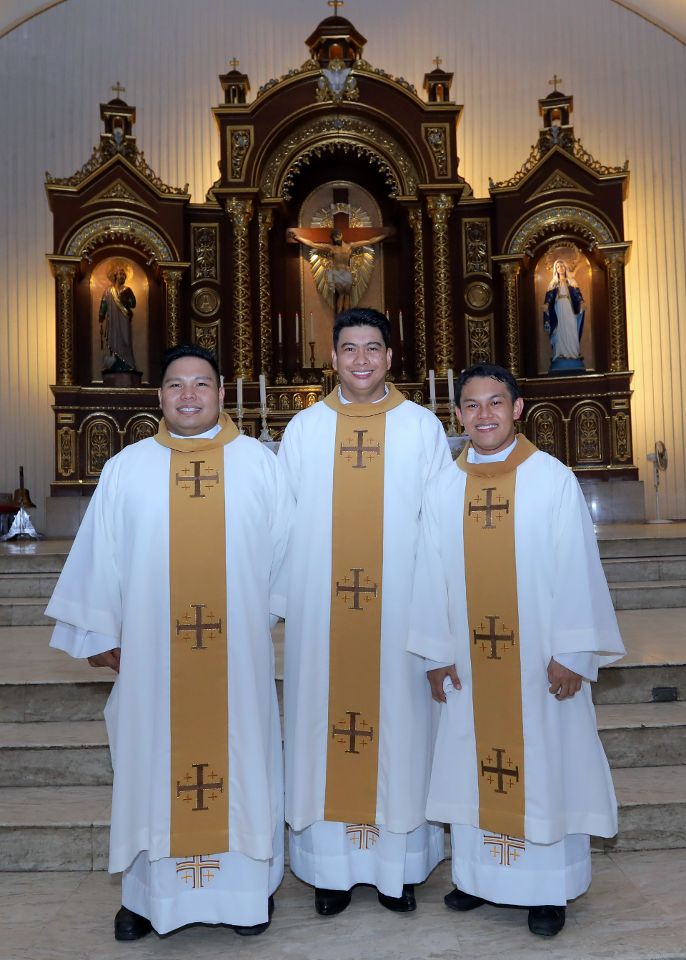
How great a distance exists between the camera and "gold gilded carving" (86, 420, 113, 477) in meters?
10.0

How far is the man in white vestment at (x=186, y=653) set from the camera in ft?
9.89

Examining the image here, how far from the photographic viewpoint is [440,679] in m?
3.17

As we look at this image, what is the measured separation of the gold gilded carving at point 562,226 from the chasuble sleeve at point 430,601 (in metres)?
7.64

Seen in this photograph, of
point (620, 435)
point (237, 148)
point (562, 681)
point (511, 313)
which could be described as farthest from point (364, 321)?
point (237, 148)

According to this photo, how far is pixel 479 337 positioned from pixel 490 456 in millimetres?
7532

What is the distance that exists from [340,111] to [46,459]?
5.27 m

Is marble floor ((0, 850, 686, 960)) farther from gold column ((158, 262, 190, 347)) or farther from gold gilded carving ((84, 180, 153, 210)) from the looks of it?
gold gilded carving ((84, 180, 153, 210))

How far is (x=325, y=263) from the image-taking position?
35.5 feet

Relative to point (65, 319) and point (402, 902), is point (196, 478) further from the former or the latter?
point (65, 319)

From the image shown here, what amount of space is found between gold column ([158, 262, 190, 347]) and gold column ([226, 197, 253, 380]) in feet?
1.90

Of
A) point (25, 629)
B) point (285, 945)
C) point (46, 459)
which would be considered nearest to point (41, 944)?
point (285, 945)

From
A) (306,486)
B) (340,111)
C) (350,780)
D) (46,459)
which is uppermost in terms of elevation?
(340,111)

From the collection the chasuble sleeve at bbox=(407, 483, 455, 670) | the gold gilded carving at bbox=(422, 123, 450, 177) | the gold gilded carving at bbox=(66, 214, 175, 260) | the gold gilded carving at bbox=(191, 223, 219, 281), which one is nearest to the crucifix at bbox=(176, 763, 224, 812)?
the chasuble sleeve at bbox=(407, 483, 455, 670)

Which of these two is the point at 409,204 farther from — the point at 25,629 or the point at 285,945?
the point at 285,945
